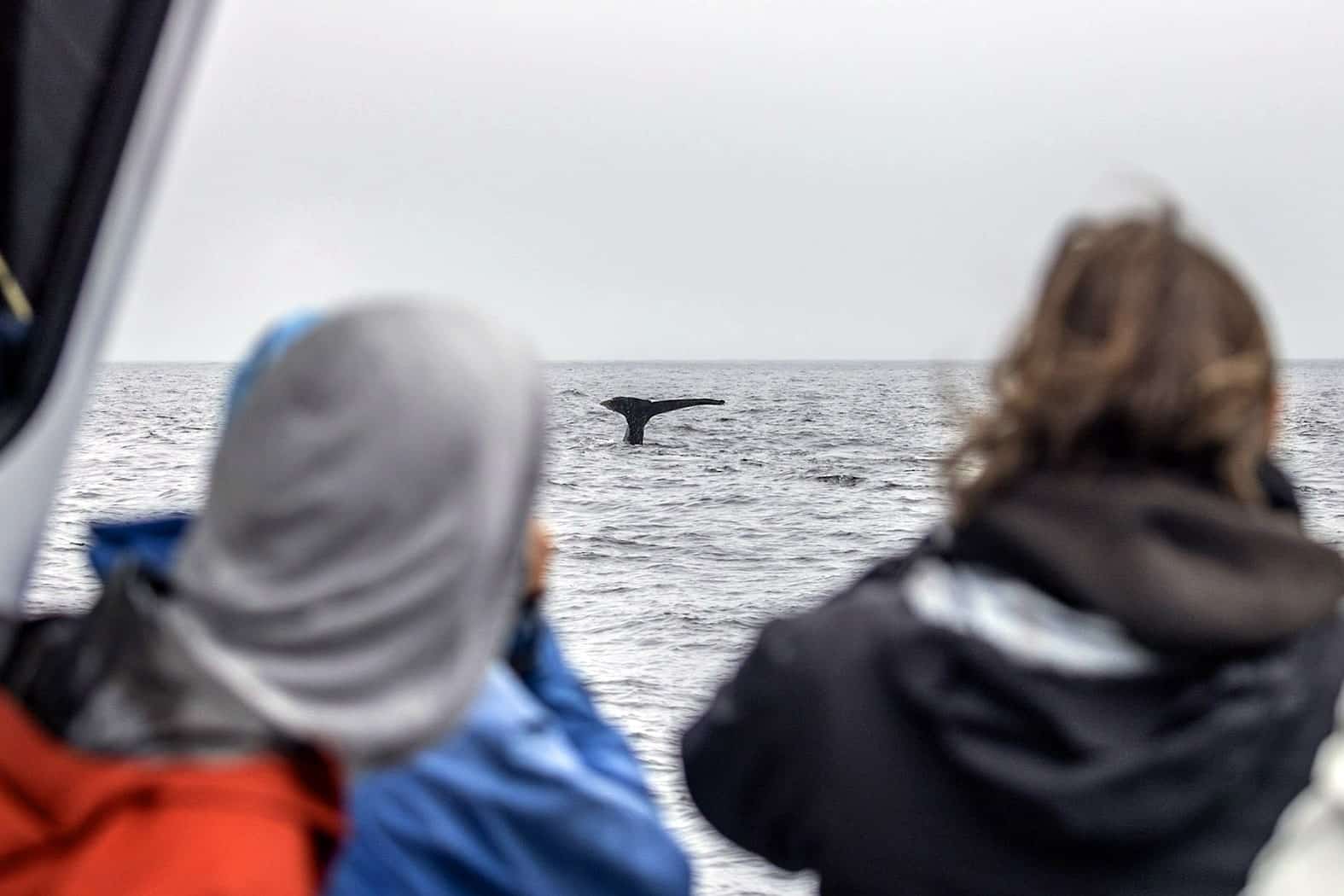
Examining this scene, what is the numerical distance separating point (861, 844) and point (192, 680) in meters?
0.57

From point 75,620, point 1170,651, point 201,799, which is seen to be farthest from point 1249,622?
point 75,620

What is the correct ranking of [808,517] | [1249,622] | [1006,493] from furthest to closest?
[808,517], [1006,493], [1249,622]

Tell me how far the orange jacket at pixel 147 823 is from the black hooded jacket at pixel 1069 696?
45 centimetres

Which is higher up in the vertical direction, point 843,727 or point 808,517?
point 843,727

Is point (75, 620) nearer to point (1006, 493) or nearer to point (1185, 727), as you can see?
point (1006, 493)

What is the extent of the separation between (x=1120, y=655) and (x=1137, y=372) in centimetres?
23

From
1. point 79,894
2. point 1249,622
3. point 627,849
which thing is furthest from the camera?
point 627,849

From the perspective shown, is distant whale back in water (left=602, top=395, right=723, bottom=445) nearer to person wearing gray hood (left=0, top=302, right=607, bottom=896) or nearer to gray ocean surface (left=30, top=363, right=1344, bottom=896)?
gray ocean surface (left=30, top=363, right=1344, bottom=896)

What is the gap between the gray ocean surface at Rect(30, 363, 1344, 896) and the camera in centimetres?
663

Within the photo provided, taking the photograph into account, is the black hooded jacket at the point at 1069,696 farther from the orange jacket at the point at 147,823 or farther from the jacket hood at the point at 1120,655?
the orange jacket at the point at 147,823

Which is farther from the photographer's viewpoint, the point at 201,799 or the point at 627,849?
the point at 627,849

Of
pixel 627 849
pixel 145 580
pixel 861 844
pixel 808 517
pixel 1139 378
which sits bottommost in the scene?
pixel 808 517

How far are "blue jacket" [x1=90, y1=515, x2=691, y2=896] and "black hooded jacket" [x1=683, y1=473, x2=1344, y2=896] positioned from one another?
18 cm

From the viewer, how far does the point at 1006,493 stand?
1107 millimetres
